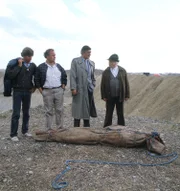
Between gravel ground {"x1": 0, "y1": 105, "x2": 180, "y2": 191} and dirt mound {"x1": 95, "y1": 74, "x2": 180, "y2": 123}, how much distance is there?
9767mm

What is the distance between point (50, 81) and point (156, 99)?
15549 mm

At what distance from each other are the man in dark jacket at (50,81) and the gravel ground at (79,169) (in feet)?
2.67

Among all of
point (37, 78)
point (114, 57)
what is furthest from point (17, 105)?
point (114, 57)

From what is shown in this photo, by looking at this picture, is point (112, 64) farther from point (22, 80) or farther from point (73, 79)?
point (22, 80)

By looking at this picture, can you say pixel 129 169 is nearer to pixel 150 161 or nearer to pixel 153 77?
pixel 150 161

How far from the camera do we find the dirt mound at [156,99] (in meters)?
15.7

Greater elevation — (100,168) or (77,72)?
(77,72)

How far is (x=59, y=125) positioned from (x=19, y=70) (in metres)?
1.36

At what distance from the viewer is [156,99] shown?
63.9 ft

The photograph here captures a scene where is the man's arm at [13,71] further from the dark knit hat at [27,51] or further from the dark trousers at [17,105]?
the dark trousers at [17,105]

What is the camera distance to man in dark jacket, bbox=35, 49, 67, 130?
5.00m

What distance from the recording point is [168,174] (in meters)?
3.97

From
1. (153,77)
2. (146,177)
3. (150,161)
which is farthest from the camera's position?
(153,77)

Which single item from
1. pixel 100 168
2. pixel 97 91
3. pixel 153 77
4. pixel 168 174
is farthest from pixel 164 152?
pixel 97 91
